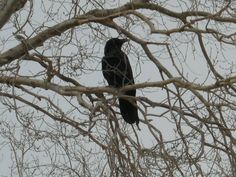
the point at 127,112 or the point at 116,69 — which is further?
the point at 127,112

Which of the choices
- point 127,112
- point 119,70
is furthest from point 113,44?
point 127,112

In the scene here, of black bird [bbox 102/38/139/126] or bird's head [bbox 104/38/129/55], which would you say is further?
bird's head [bbox 104/38/129/55]

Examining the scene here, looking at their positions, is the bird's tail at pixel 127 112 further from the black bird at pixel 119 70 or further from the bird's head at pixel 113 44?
the bird's head at pixel 113 44

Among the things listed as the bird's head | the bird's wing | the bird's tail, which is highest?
the bird's head

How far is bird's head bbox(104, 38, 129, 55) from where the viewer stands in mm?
6770

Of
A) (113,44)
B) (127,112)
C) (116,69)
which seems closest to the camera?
(116,69)

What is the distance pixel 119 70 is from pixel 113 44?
670 millimetres

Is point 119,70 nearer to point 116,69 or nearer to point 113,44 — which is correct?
point 116,69

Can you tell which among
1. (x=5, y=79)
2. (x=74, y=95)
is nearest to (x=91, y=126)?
(x=74, y=95)

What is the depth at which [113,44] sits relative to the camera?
691 centimetres

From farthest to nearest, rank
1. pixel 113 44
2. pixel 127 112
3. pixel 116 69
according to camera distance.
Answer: pixel 113 44 → pixel 127 112 → pixel 116 69

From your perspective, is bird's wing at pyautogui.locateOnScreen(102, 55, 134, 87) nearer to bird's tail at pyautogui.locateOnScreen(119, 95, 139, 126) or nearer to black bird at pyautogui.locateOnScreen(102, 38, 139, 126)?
black bird at pyautogui.locateOnScreen(102, 38, 139, 126)

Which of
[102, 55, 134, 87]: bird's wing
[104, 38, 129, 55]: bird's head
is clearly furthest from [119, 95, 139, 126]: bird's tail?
[104, 38, 129, 55]: bird's head

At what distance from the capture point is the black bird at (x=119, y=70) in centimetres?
641
